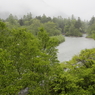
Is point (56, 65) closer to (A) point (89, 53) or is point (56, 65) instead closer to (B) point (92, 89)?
(B) point (92, 89)

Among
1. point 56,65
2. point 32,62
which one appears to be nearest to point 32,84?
point 32,62

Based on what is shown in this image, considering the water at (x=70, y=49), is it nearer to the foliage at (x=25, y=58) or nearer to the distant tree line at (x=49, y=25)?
the distant tree line at (x=49, y=25)

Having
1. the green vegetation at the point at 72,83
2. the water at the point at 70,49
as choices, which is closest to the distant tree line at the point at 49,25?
the water at the point at 70,49

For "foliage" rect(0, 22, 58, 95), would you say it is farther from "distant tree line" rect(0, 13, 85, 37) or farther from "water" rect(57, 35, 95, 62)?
"distant tree line" rect(0, 13, 85, 37)

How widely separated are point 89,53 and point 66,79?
651cm

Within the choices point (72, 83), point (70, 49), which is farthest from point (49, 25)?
point (72, 83)

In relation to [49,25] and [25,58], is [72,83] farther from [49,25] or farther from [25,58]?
[49,25]

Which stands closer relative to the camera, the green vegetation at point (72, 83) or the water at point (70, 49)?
the green vegetation at point (72, 83)

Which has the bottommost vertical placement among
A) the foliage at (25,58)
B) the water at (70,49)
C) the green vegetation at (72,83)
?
the water at (70,49)

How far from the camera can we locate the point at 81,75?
11.3m

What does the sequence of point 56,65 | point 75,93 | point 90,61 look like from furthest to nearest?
point 90,61 → point 56,65 → point 75,93

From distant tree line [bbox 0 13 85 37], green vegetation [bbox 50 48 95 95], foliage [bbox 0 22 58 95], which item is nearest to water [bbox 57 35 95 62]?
green vegetation [bbox 50 48 95 95]

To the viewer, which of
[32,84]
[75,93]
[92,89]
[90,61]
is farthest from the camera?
[90,61]

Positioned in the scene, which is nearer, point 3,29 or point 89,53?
point 3,29
